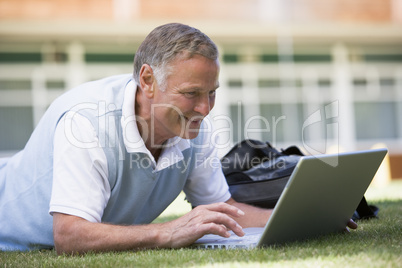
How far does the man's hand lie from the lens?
2547mm

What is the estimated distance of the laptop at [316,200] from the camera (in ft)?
7.73

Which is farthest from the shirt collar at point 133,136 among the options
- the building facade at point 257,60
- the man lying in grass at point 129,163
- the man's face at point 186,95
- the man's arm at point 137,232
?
the building facade at point 257,60

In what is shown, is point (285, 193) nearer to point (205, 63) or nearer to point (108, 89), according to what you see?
point (205, 63)

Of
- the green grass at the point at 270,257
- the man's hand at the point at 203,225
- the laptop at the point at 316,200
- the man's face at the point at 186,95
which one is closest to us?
the green grass at the point at 270,257

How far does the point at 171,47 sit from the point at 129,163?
23.2 inches

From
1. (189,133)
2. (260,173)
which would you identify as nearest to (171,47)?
(189,133)

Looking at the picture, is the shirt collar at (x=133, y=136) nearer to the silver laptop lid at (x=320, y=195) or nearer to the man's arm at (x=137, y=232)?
the man's arm at (x=137, y=232)

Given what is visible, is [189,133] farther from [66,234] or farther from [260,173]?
[260,173]

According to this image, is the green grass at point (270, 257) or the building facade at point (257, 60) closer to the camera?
the green grass at point (270, 257)

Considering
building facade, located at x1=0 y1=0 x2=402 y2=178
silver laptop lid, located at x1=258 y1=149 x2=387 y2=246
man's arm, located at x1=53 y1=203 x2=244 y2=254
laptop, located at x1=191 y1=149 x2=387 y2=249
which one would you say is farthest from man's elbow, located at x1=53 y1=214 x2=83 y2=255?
building facade, located at x1=0 y1=0 x2=402 y2=178

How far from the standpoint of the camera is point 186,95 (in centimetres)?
282

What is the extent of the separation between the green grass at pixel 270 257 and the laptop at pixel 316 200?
0.21ft

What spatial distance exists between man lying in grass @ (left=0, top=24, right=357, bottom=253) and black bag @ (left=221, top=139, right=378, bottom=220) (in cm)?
31

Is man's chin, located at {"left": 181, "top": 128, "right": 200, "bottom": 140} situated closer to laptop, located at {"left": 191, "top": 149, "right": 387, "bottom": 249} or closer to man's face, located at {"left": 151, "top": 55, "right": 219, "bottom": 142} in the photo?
man's face, located at {"left": 151, "top": 55, "right": 219, "bottom": 142}
